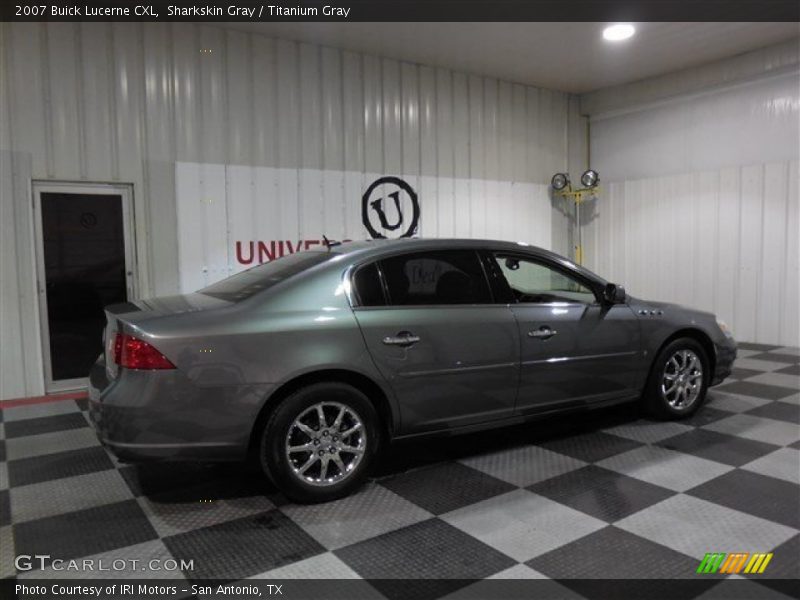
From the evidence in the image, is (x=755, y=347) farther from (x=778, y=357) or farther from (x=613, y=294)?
(x=613, y=294)

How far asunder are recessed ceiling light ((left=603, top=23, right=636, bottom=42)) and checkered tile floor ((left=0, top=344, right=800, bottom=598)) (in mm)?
4772

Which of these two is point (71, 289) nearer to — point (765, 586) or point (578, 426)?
point (578, 426)

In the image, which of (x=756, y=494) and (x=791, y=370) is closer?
(x=756, y=494)

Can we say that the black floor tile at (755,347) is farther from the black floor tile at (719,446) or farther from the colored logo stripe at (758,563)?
the colored logo stripe at (758,563)

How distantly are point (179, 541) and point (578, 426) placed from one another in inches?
118

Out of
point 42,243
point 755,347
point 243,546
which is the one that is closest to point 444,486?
point 243,546

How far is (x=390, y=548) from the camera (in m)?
2.79

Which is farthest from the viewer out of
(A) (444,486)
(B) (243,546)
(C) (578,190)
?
(C) (578,190)

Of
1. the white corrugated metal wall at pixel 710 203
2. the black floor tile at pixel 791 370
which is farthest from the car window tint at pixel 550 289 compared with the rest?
the white corrugated metal wall at pixel 710 203

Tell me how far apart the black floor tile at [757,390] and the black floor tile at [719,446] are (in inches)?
57.8

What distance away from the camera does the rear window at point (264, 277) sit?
11.2 ft

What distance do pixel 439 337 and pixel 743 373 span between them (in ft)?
14.8

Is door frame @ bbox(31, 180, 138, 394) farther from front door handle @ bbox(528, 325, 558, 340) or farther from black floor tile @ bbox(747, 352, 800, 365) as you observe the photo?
black floor tile @ bbox(747, 352, 800, 365)

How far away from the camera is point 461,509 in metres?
3.19
